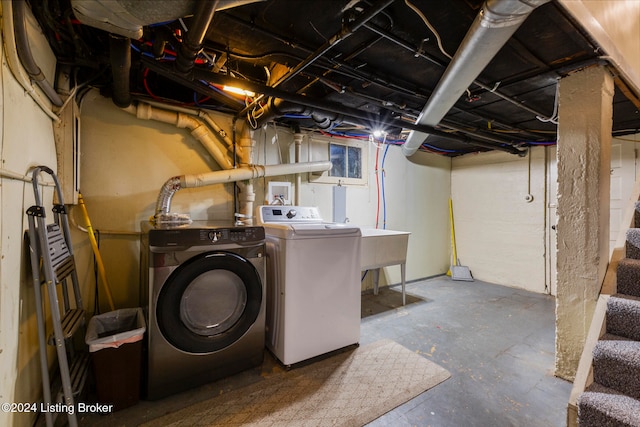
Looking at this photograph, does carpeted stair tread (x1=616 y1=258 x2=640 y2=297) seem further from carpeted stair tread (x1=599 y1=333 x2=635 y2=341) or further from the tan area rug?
the tan area rug

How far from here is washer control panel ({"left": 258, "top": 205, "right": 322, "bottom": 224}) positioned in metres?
2.48

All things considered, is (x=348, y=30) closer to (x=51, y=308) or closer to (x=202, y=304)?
(x=202, y=304)

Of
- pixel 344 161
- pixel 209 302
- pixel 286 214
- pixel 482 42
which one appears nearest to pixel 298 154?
pixel 344 161

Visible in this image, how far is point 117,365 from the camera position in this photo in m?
1.54

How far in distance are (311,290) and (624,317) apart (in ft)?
6.25

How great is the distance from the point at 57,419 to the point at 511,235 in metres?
5.13

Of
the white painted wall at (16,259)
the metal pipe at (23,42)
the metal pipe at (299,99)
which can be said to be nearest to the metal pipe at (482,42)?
the metal pipe at (299,99)

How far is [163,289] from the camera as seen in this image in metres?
1.58

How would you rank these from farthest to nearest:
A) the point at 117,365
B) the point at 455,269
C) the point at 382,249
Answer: the point at 455,269, the point at 382,249, the point at 117,365

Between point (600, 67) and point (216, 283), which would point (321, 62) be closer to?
point (216, 283)

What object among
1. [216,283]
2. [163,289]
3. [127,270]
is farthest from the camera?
[127,270]

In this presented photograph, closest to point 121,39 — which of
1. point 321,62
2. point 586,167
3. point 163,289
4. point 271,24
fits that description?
point 271,24

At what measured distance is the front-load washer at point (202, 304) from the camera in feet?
5.20

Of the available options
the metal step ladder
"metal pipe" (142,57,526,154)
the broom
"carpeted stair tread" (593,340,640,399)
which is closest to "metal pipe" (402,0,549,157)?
"metal pipe" (142,57,526,154)
